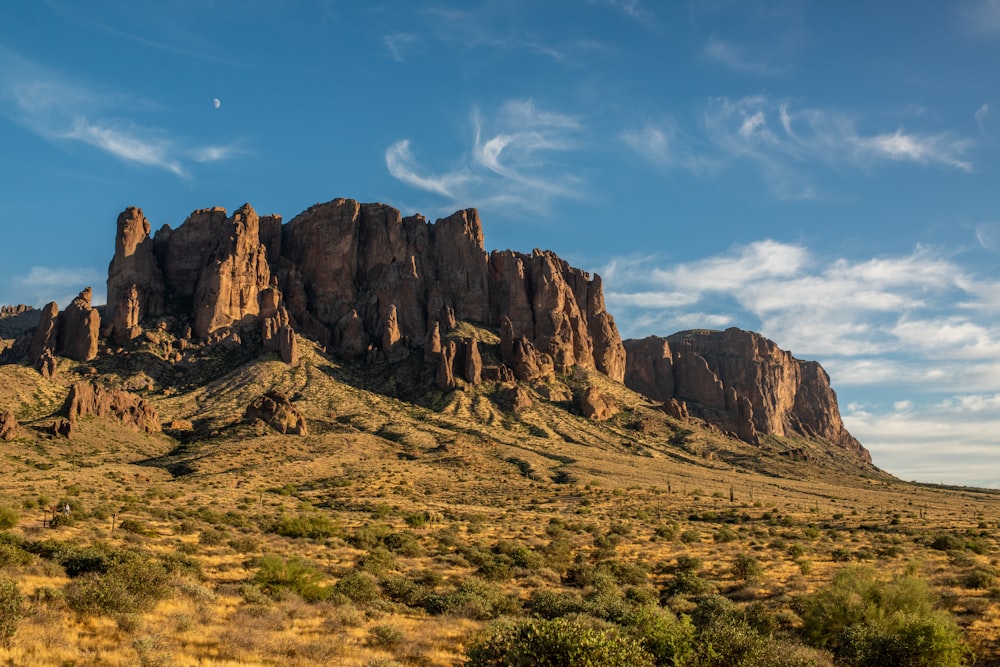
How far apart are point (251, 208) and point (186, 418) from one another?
8015 cm

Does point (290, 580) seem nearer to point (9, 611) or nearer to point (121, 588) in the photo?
point (121, 588)

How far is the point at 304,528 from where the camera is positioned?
36.6 metres

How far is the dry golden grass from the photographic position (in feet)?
55.1

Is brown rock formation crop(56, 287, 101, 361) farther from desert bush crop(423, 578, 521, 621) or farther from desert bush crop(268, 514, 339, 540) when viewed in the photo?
desert bush crop(423, 578, 521, 621)

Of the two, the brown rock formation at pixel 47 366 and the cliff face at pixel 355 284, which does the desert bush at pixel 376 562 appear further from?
the brown rock formation at pixel 47 366

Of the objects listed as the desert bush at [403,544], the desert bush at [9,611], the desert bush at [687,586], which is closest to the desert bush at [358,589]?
the desert bush at [403,544]

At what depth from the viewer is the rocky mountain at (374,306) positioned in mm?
140125

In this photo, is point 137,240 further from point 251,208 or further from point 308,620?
point 308,620

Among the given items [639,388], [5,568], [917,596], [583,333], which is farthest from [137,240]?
[917,596]

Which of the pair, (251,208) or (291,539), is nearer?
(291,539)

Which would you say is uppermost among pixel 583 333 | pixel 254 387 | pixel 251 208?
pixel 251 208

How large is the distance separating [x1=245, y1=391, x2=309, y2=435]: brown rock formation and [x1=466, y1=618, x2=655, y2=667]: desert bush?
310 feet

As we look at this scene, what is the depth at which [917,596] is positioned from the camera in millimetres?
18781

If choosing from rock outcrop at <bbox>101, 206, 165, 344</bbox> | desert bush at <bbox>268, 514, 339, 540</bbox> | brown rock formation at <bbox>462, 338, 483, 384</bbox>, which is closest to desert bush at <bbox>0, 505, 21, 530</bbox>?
desert bush at <bbox>268, 514, 339, 540</bbox>
